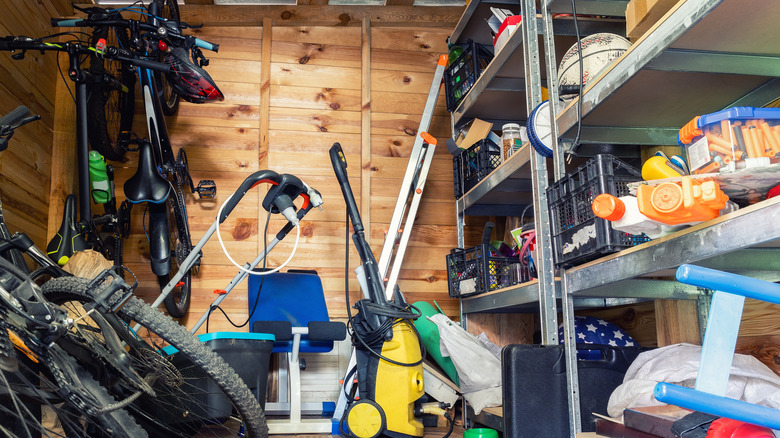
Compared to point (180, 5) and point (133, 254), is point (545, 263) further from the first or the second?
point (180, 5)

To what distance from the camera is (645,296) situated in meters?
1.83

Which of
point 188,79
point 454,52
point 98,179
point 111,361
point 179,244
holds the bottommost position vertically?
point 111,361

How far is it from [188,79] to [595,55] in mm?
1669

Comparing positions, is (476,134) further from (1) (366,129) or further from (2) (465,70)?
(1) (366,129)

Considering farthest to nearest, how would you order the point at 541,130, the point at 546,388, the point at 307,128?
the point at 307,128
the point at 541,130
the point at 546,388

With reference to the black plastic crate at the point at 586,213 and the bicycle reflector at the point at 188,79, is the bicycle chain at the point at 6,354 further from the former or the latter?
the bicycle reflector at the point at 188,79

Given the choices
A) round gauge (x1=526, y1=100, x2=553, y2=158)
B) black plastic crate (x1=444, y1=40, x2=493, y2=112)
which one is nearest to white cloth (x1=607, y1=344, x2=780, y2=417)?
round gauge (x1=526, y1=100, x2=553, y2=158)

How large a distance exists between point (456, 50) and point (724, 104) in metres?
1.57

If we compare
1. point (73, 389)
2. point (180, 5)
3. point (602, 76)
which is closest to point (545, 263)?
point (602, 76)

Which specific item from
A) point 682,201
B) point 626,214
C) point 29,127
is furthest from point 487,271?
point 29,127

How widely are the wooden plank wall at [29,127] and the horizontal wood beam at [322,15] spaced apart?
2.36 ft

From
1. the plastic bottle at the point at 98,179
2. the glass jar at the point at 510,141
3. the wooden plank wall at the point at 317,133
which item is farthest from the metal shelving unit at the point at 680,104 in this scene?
the plastic bottle at the point at 98,179

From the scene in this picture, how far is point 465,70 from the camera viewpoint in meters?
2.94

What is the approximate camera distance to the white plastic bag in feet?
7.62
